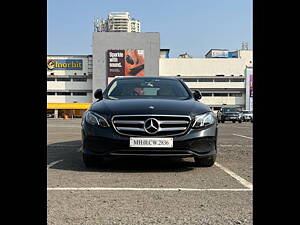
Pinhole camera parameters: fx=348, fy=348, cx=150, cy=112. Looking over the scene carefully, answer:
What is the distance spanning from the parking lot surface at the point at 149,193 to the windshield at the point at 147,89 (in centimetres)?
103

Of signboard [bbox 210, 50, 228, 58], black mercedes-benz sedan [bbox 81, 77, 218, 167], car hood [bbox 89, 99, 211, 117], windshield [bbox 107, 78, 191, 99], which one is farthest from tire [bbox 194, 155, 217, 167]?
signboard [bbox 210, 50, 228, 58]

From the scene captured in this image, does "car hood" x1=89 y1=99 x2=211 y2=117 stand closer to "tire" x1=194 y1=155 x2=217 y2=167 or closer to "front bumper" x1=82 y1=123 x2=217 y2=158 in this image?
"front bumper" x1=82 y1=123 x2=217 y2=158

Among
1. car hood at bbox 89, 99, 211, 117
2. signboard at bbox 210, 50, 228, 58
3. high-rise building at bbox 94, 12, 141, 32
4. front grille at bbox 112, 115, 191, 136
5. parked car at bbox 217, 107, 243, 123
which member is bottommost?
parked car at bbox 217, 107, 243, 123

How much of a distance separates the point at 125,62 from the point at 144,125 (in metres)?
67.9

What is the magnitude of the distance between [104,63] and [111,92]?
67.3 metres

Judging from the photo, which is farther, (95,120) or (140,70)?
(140,70)

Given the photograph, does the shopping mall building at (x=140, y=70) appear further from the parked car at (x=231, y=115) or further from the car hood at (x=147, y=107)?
the car hood at (x=147, y=107)

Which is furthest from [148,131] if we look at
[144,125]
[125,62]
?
[125,62]

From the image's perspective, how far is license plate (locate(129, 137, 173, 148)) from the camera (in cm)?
421

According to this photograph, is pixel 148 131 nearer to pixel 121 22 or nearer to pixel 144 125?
pixel 144 125

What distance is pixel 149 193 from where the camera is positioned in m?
3.25

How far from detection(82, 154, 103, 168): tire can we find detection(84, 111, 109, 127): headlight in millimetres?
450

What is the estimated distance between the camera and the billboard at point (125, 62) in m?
70.9
